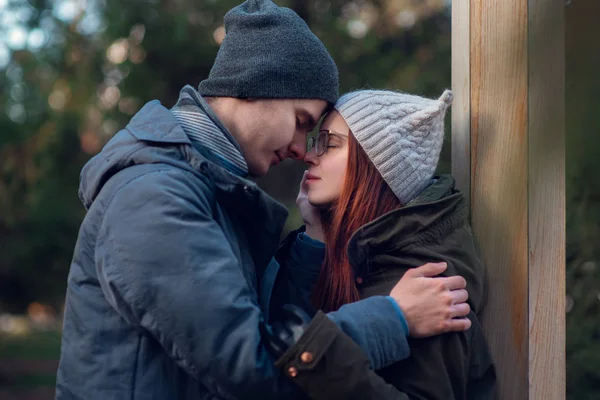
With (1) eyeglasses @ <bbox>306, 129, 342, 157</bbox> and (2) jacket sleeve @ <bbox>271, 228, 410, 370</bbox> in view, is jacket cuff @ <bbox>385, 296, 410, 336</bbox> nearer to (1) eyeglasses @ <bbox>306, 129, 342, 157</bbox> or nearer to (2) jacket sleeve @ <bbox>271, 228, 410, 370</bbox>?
(2) jacket sleeve @ <bbox>271, 228, 410, 370</bbox>

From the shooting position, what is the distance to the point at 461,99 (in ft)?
7.41

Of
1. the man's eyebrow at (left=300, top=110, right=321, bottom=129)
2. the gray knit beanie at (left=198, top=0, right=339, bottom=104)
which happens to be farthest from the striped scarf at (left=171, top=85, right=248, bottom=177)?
the man's eyebrow at (left=300, top=110, right=321, bottom=129)

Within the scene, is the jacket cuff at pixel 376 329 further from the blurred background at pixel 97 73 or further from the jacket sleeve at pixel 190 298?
the blurred background at pixel 97 73

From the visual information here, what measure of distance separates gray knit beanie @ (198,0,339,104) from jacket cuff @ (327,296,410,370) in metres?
0.66

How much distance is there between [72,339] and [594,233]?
1569mm

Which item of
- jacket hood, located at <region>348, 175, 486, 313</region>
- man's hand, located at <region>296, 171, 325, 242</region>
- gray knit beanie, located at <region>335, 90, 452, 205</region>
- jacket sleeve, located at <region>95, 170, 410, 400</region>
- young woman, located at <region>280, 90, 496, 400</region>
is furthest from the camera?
man's hand, located at <region>296, 171, 325, 242</region>

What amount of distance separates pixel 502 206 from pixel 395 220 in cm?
32

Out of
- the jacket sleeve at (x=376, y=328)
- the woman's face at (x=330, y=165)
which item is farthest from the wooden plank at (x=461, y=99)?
the jacket sleeve at (x=376, y=328)

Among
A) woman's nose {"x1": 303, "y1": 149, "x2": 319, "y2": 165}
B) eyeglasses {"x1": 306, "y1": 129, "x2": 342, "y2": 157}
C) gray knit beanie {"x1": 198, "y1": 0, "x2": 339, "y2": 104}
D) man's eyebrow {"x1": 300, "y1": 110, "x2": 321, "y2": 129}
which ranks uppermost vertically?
gray knit beanie {"x1": 198, "y1": 0, "x2": 339, "y2": 104}

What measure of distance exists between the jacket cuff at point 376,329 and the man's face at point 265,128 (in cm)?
55

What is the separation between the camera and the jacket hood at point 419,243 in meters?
2.05

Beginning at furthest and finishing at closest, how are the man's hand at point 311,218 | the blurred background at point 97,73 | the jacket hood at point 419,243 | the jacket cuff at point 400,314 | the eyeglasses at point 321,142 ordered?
the blurred background at point 97,73 → the man's hand at point 311,218 → the eyeglasses at point 321,142 → the jacket hood at point 419,243 → the jacket cuff at point 400,314

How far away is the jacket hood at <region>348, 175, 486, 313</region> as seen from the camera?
2.05m

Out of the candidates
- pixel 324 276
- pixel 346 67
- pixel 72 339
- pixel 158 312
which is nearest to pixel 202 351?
pixel 158 312
